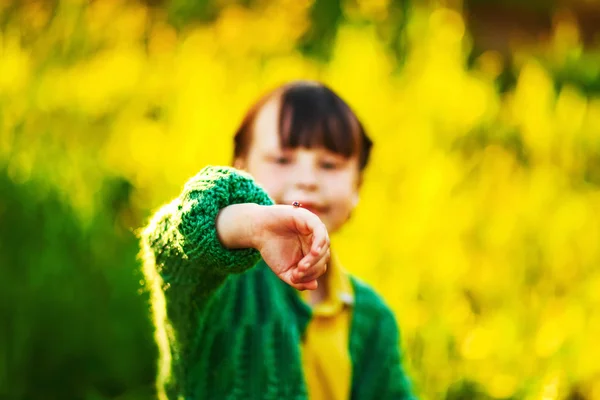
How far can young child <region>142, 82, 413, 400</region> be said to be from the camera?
104 centimetres

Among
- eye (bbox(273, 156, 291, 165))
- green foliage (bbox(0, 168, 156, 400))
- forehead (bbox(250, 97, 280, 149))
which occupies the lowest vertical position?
green foliage (bbox(0, 168, 156, 400))

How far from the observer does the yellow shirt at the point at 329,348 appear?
1513 millimetres

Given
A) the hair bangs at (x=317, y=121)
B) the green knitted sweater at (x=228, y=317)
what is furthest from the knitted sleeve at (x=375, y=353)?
the hair bangs at (x=317, y=121)

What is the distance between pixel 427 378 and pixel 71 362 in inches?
40.9

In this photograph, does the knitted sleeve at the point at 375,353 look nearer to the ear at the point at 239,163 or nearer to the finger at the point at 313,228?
the ear at the point at 239,163

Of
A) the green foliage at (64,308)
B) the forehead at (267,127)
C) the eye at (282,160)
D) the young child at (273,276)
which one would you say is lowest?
the green foliage at (64,308)

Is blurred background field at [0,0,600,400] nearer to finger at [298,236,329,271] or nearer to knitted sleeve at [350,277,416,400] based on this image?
knitted sleeve at [350,277,416,400]

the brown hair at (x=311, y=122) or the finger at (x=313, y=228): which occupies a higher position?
the brown hair at (x=311, y=122)

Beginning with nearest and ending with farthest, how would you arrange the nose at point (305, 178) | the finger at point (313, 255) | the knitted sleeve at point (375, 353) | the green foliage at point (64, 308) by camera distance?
the finger at point (313, 255) < the nose at point (305, 178) < the knitted sleeve at point (375, 353) < the green foliage at point (64, 308)

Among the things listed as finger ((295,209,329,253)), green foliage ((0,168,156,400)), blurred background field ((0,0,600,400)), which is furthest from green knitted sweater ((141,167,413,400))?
green foliage ((0,168,156,400))

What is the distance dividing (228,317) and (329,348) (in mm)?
242

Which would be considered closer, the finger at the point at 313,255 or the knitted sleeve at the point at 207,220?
the finger at the point at 313,255

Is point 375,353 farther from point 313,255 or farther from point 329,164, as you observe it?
point 313,255

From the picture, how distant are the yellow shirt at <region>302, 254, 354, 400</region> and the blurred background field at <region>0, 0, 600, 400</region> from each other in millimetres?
452
